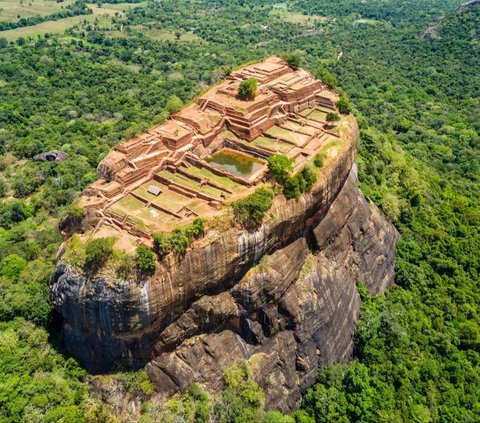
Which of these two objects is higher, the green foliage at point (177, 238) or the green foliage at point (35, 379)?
the green foliage at point (177, 238)

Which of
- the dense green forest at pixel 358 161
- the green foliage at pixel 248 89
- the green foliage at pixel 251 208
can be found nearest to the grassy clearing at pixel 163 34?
the dense green forest at pixel 358 161

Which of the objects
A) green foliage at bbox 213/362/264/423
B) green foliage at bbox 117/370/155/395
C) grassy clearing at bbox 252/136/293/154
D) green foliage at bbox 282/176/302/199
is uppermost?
green foliage at bbox 282/176/302/199

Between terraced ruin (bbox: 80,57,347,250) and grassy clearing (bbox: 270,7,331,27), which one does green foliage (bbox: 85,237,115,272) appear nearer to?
terraced ruin (bbox: 80,57,347,250)

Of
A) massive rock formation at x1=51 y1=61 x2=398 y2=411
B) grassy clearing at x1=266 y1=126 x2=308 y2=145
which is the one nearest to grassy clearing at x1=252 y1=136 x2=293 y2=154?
grassy clearing at x1=266 y1=126 x2=308 y2=145

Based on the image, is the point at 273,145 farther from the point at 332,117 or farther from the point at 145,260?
the point at 145,260

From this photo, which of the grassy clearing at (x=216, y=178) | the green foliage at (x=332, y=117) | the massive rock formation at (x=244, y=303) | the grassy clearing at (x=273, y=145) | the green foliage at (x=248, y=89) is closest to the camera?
the massive rock formation at (x=244, y=303)

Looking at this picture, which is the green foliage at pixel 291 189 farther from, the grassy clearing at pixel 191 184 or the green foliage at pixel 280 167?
the grassy clearing at pixel 191 184

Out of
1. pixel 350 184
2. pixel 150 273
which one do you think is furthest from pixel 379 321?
pixel 150 273

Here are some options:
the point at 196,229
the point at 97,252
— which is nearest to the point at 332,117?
the point at 196,229
